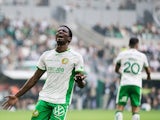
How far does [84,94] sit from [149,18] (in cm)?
699

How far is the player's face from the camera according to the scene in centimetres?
849

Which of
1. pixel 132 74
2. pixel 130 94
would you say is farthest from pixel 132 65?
pixel 130 94

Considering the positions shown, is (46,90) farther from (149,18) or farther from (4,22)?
(149,18)

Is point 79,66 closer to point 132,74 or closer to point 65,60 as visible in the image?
point 65,60

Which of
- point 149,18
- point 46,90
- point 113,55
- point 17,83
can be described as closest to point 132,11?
point 149,18

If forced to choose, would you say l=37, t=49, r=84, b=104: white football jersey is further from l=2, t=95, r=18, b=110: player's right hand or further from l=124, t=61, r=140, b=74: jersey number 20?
l=124, t=61, r=140, b=74: jersey number 20

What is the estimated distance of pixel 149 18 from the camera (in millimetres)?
33406

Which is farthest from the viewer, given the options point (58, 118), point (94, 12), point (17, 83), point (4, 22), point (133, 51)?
point (94, 12)

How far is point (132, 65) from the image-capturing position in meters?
13.8

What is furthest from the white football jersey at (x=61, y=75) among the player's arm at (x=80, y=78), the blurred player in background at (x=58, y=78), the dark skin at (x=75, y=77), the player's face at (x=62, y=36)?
the player's arm at (x=80, y=78)

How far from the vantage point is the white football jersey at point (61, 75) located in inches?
341

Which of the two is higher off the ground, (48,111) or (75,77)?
(75,77)

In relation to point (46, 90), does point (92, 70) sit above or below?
below

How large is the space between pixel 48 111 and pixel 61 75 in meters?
0.56
